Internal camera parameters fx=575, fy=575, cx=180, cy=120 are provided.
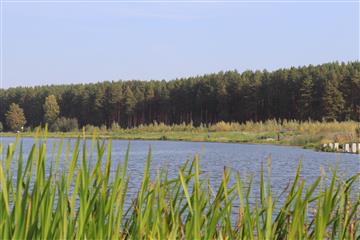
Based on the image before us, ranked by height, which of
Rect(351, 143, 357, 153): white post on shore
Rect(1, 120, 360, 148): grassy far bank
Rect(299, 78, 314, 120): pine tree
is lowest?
Rect(351, 143, 357, 153): white post on shore

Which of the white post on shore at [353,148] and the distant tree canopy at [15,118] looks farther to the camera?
the distant tree canopy at [15,118]

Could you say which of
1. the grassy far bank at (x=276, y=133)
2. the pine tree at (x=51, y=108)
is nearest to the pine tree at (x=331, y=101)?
the grassy far bank at (x=276, y=133)

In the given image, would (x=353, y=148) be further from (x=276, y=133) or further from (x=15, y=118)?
(x=15, y=118)

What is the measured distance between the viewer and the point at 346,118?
60.1 m

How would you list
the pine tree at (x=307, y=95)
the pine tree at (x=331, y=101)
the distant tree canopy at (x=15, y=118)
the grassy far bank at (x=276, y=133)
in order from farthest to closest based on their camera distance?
the distant tree canopy at (x=15, y=118)
the pine tree at (x=307, y=95)
the pine tree at (x=331, y=101)
the grassy far bank at (x=276, y=133)

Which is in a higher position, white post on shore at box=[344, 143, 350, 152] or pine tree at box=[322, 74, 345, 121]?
pine tree at box=[322, 74, 345, 121]

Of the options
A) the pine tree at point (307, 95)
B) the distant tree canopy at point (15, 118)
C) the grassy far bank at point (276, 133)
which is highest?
the pine tree at point (307, 95)

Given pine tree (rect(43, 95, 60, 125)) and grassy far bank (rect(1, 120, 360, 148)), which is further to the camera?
pine tree (rect(43, 95, 60, 125))

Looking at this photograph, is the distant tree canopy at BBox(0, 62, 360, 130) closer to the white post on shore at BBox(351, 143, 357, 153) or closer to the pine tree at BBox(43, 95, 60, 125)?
the pine tree at BBox(43, 95, 60, 125)

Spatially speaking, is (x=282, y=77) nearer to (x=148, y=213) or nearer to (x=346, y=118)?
(x=346, y=118)

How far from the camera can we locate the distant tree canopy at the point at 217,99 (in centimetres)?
6122

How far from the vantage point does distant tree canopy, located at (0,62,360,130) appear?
61.2 metres

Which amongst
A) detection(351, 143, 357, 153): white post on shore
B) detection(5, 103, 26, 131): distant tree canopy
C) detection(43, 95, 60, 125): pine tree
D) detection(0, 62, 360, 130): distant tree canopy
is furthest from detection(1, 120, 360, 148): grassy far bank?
detection(5, 103, 26, 131): distant tree canopy

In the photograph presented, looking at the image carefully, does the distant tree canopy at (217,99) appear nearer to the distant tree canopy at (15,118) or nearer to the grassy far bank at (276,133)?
the distant tree canopy at (15,118)
